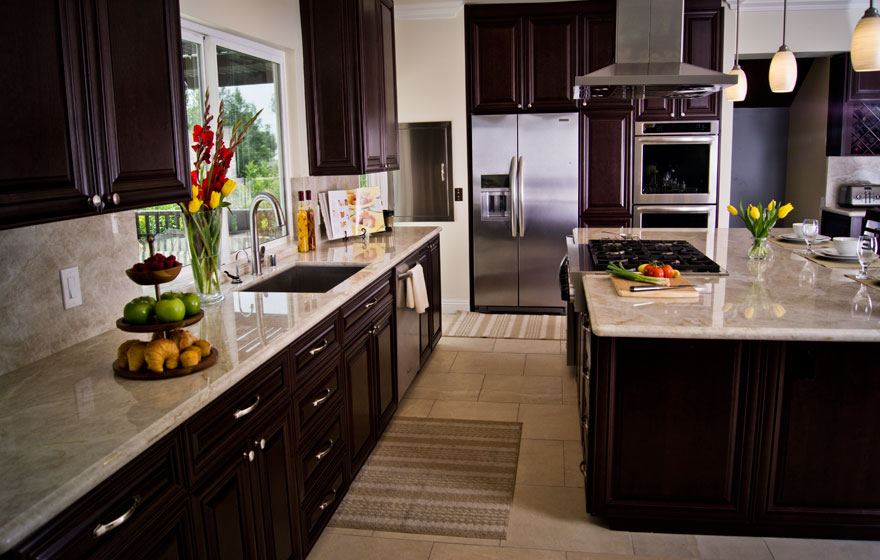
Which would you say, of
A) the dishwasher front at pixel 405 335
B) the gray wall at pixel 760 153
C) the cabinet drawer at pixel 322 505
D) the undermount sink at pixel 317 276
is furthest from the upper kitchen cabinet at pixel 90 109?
the gray wall at pixel 760 153

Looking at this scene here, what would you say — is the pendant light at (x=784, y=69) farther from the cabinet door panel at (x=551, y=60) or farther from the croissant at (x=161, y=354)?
the croissant at (x=161, y=354)

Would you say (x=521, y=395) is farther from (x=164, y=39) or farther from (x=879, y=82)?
(x=879, y=82)

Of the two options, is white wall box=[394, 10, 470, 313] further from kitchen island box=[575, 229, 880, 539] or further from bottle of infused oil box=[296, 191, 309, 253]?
kitchen island box=[575, 229, 880, 539]

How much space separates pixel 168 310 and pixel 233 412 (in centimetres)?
33

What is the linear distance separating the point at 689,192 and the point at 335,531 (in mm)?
4425

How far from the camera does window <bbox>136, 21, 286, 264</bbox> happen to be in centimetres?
287

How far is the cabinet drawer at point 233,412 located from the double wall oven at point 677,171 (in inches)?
176

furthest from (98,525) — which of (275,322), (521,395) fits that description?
(521,395)

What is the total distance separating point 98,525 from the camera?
135 cm

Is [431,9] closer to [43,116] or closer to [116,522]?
[43,116]

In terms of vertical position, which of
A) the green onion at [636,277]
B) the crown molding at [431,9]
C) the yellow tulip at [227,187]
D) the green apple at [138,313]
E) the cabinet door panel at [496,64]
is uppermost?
the crown molding at [431,9]

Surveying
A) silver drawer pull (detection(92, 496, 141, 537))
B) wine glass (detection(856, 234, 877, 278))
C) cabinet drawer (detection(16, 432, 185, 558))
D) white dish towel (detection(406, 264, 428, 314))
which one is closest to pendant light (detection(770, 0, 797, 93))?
wine glass (detection(856, 234, 877, 278))

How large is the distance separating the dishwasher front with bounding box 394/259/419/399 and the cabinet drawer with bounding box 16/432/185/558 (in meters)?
2.24

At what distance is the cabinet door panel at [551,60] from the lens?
5.84m
